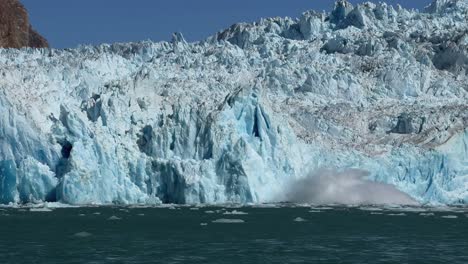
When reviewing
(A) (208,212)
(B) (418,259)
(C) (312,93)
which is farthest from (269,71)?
(B) (418,259)

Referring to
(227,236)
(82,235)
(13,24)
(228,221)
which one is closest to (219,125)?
(228,221)

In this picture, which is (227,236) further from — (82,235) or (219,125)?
(219,125)

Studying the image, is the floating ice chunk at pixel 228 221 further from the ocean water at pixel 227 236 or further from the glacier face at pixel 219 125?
the glacier face at pixel 219 125

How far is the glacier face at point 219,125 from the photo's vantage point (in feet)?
119

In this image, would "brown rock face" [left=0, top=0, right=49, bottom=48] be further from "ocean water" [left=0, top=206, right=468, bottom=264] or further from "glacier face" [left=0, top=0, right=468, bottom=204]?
"ocean water" [left=0, top=206, right=468, bottom=264]

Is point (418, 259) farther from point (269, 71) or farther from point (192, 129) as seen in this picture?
point (269, 71)

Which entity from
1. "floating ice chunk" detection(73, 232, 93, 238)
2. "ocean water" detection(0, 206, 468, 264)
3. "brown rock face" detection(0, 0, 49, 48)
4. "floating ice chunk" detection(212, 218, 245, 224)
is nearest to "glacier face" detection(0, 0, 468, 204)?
"ocean water" detection(0, 206, 468, 264)

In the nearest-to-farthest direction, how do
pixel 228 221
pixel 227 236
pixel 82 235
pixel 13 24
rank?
1. pixel 82 235
2. pixel 227 236
3. pixel 228 221
4. pixel 13 24

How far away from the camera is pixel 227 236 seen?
82.1 ft

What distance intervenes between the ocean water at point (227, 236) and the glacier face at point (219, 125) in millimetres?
2176

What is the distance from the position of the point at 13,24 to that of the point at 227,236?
181 ft

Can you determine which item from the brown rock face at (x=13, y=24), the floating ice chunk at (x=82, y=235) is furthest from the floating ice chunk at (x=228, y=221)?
the brown rock face at (x=13, y=24)

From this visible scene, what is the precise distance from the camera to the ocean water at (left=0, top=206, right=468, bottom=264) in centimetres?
2017

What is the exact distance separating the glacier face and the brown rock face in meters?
22.0
